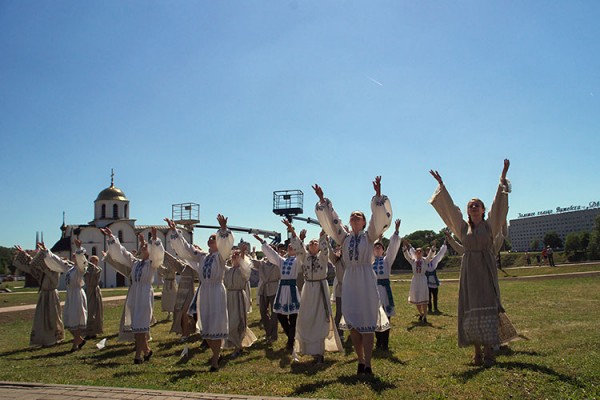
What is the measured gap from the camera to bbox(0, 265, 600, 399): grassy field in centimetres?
541

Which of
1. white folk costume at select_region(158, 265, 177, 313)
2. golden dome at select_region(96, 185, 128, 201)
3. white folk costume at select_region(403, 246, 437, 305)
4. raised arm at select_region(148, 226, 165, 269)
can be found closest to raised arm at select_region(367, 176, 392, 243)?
raised arm at select_region(148, 226, 165, 269)

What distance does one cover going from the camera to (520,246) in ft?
627

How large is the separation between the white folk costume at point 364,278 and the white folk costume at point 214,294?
2125mm

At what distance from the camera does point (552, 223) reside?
571ft

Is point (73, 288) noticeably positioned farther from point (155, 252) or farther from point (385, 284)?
point (385, 284)

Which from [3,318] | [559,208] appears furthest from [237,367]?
[559,208]

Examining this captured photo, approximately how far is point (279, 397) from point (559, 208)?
192 metres

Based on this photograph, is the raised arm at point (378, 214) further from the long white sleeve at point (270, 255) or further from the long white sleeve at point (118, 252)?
the long white sleeve at point (118, 252)

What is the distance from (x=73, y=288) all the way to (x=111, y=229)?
170ft

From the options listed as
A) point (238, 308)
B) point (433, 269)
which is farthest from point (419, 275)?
point (238, 308)

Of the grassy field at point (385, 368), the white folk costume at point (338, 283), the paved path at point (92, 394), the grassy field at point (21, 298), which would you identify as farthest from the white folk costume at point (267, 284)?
the grassy field at point (21, 298)

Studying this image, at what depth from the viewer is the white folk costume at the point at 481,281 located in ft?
21.0

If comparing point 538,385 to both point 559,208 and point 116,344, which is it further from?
point 559,208

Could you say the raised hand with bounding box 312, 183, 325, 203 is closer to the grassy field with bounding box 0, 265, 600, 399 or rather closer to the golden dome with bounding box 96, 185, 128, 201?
the grassy field with bounding box 0, 265, 600, 399
